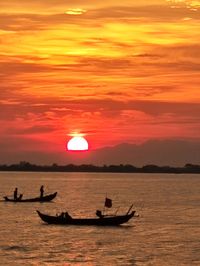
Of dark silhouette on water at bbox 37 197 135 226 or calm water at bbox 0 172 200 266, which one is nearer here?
calm water at bbox 0 172 200 266

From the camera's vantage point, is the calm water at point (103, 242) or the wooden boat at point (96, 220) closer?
the calm water at point (103, 242)

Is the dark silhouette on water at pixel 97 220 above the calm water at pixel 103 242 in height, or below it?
above

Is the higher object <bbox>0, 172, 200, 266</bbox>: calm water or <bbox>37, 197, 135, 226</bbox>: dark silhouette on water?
<bbox>37, 197, 135, 226</bbox>: dark silhouette on water

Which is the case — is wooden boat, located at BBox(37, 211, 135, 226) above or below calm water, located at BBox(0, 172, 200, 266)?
above

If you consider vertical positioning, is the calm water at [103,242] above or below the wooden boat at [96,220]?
below

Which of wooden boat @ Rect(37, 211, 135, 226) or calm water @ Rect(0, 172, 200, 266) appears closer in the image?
calm water @ Rect(0, 172, 200, 266)

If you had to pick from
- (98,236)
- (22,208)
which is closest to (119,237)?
(98,236)

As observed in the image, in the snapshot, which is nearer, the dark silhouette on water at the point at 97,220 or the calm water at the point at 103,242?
the calm water at the point at 103,242

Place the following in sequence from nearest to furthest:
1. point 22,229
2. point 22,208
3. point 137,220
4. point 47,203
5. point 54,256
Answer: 1. point 54,256
2. point 22,229
3. point 137,220
4. point 22,208
5. point 47,203

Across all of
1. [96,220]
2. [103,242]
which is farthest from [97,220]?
[103,242]

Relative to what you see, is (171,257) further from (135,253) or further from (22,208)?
(22,208)

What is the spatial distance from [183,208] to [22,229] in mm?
40949

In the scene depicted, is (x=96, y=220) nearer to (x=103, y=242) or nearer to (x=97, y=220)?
(x=97, y=220)

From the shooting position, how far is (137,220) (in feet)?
268
